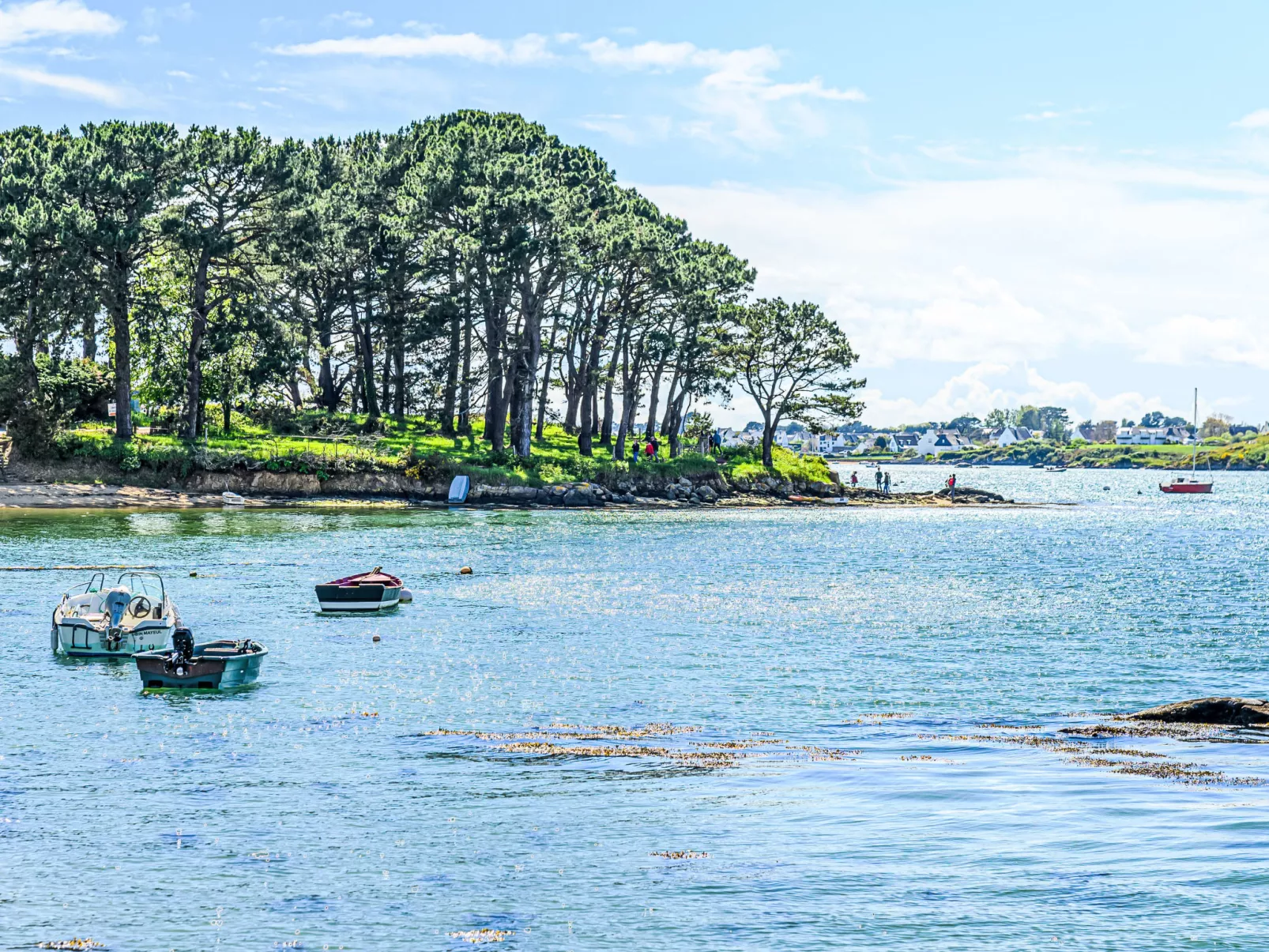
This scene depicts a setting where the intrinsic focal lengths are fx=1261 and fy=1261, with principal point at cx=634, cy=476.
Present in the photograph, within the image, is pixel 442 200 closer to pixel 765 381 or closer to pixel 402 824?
pixel 765 381

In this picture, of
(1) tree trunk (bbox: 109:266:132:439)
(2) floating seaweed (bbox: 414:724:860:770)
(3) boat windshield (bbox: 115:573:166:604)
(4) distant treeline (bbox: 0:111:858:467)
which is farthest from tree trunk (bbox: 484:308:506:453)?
(2) floating seaweed (bbox: 414:724:860:770)

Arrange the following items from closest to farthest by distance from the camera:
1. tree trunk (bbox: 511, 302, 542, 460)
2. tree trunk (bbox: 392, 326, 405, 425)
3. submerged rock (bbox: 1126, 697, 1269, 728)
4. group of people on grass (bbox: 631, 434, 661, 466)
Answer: submerged rock (bbox: 1126, 697, 1269, 728) → tree trunk (bbox: 511, 302, 542, 460) → tree trunk (bbox: 392, 326, 405, 425) → group of people on grass (bbox: 631, 434, 661, 466)

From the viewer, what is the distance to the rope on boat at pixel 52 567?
50.0 meters

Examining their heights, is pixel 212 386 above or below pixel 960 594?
above

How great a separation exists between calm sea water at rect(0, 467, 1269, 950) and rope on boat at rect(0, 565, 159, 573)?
0.98 m

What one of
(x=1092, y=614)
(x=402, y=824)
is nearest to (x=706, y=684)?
(x=402, y=824)

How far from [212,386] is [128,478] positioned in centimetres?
1054

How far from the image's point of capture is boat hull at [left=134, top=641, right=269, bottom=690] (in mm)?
29469

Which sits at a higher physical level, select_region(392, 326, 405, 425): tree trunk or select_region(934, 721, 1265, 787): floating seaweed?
select_region(392, 326, 405, 425): tree trunk

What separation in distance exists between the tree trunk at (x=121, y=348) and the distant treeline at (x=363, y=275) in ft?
0.53

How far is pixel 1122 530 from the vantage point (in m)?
98.7

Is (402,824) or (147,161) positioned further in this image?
(147,161)

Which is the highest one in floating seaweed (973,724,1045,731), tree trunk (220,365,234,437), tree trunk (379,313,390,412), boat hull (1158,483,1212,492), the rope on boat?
tree trunk (379,313,390,412)

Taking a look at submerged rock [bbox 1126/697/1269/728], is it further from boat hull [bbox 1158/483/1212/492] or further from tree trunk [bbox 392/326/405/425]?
boat hull [bbox 1158/483/1212/492]
